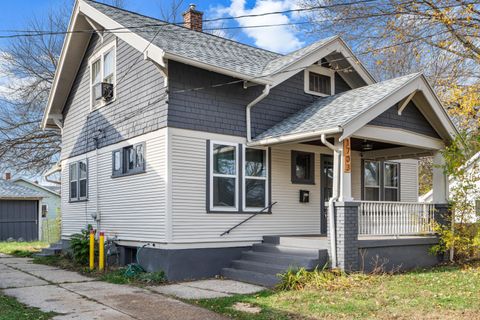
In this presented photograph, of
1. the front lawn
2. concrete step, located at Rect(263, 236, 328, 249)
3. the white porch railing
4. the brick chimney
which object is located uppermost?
the brick chimney

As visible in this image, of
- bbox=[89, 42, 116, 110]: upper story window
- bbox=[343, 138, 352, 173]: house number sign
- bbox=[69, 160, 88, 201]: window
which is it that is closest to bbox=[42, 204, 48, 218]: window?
bbox=[69, 160, 88, 201]: window

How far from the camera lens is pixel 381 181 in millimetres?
15180

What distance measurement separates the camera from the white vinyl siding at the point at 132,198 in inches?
425

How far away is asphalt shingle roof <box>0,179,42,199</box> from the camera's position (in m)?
26.7

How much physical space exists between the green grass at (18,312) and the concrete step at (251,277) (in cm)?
405

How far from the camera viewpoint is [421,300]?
25.8 ft

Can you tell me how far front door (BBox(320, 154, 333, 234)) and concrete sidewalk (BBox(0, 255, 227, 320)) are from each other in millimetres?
5615

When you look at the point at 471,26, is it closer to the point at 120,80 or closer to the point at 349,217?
the point at 349,217

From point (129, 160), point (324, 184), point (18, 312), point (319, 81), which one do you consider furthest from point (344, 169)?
point (18, 312)

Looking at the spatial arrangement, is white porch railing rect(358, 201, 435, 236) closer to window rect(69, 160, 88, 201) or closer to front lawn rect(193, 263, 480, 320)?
front lawn rect(193, 263, 480, 320)

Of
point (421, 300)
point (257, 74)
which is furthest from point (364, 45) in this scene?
point (421, 300)

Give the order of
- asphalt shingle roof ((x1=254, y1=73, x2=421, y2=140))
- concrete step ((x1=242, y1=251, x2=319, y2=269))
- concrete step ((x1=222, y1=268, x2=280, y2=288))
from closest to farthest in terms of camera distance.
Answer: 1. concrete step ((x1=222, y1=268, x2=280, y2=288))
2. concrete step ((x1=242, y1=251, x2=319, y2=269))
3. asphalt shingle roof ((x1=254, y1=73, x2=421, y2=140))

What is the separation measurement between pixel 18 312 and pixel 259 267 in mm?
4791

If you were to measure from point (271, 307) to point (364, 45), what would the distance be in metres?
8.83
